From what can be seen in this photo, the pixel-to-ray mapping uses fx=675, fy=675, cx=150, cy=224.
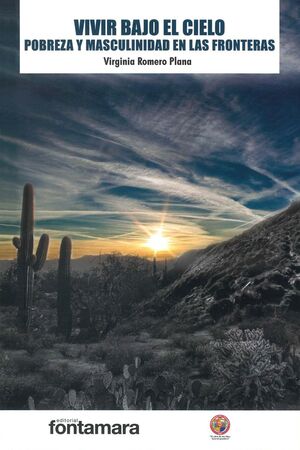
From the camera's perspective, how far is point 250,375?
8.13 meters

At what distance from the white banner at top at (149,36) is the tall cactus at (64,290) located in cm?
224

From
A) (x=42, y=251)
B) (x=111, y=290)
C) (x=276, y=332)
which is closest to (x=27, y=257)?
(x=42, y=251)

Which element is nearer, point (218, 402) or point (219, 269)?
point (218, 402)

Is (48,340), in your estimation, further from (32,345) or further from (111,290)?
(111,290)

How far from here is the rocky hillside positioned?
333 inches

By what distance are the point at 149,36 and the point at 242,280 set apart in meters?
3.27

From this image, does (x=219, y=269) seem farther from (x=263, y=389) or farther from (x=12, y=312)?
(x=12, y=312)

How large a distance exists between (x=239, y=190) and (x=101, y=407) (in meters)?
3.22

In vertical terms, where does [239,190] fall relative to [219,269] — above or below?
above

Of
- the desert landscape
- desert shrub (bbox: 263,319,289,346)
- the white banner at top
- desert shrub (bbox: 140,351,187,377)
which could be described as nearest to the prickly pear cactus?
the desert landscape

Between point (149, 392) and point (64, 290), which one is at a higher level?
point (64, 290)

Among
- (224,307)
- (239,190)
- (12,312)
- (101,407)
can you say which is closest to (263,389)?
(224,307)
